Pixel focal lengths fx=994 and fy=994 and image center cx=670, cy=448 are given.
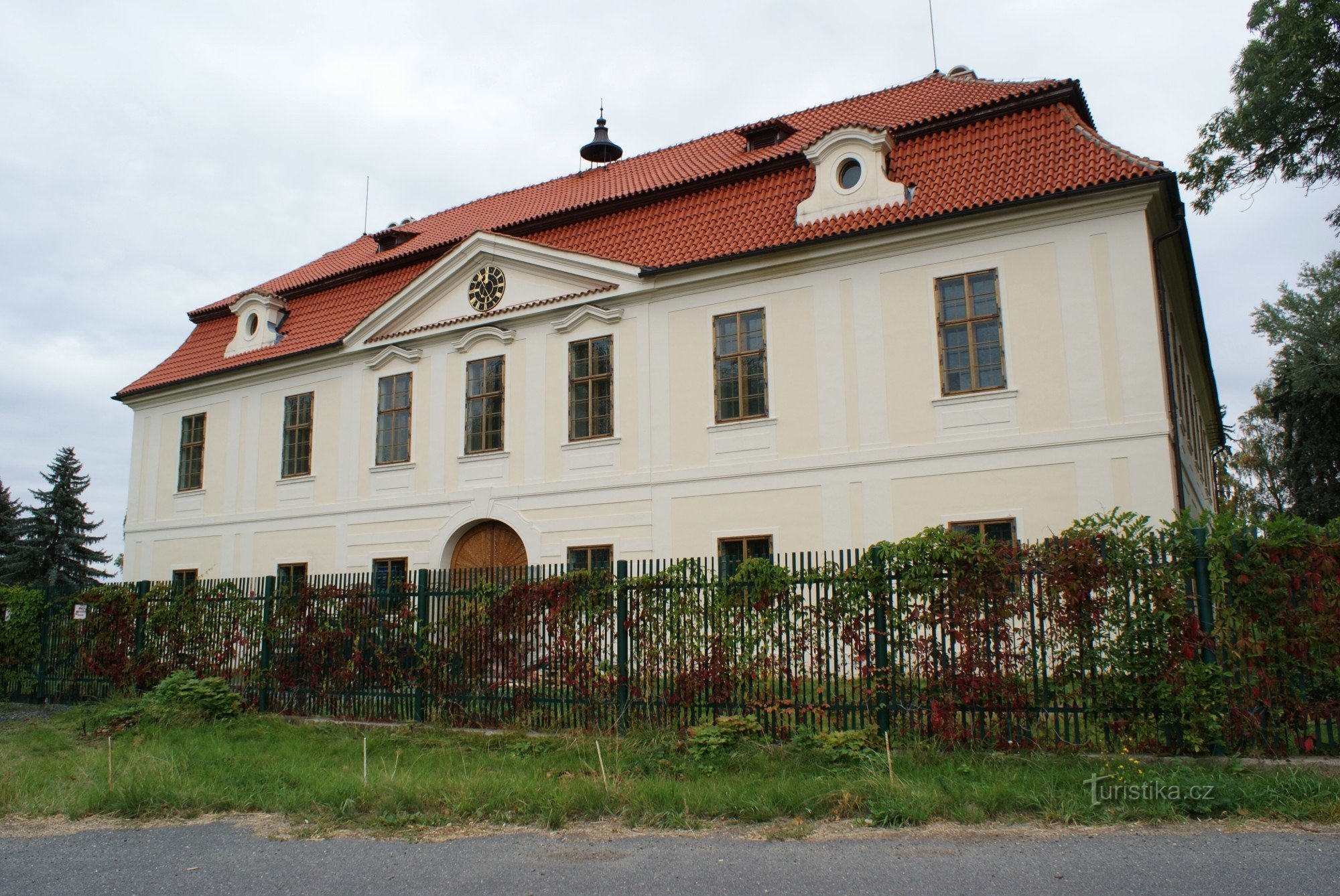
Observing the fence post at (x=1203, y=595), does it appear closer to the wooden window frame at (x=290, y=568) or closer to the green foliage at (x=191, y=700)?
the green foliage at (x=191, y=700)

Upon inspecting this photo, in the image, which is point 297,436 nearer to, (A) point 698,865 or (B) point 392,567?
(B) point 392,567

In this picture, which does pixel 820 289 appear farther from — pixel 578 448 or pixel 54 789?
pixel 54 789

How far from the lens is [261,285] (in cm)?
2242

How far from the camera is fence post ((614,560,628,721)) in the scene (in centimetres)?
992

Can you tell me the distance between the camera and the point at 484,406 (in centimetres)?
1725

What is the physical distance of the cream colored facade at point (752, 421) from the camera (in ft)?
41.5

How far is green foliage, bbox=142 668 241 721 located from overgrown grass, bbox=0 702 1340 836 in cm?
197

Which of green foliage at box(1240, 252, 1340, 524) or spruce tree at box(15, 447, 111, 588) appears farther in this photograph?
spruce tree at box(15, 447, 111, 588)

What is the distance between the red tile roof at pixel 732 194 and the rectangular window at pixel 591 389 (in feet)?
5.10

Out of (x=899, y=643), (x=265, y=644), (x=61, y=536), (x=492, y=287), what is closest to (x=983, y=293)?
Answer: (x=899, y=643)

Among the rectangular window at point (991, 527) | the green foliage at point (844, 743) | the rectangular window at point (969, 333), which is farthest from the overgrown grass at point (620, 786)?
the rectangular window at point (969, 333)

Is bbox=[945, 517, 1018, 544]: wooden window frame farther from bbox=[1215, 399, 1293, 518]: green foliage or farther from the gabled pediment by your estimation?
bbox=[1215, 399, 1293, 518]: green foliage

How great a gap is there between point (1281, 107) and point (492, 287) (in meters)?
12.9

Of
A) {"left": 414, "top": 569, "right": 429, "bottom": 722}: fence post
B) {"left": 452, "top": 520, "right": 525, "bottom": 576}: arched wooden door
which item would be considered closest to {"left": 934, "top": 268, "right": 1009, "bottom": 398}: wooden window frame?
{"left": 414, "top": 569, "right": 429, "bottom": 722}: fence post
